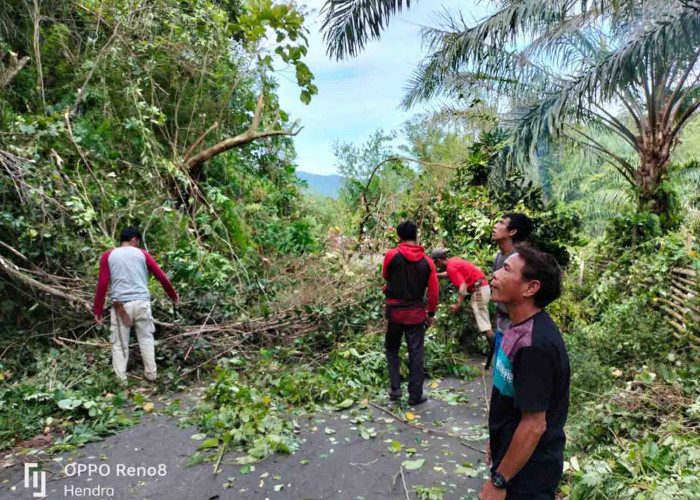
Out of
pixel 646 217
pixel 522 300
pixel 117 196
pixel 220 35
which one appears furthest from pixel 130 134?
pixel 646 217

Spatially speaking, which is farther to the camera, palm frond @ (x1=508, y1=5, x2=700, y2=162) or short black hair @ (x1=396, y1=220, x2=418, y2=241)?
palm frond @ (x1=508, y1=5, x2=700, y2=162)

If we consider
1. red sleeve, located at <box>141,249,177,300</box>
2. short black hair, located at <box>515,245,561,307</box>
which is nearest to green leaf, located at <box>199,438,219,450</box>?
red sleeve, located at <box>141,249,177,300</box>

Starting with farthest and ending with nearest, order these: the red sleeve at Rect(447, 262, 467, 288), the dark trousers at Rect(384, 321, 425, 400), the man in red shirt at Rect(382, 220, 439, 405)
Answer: the red sleeve at Rect(447, 262, 467, 288), the dark trousers at Rect(384, 321, 425, 400), the man in red shirt at Rect(382, 220, 439, 405)

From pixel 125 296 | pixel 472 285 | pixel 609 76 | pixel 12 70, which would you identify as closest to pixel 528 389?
pixel 472 285

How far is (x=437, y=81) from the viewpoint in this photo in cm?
1126

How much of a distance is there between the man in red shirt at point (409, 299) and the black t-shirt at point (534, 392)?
285 centimetres

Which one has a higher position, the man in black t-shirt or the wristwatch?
the man in black t-shirt

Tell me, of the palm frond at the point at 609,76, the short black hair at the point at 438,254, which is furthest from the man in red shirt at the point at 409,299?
the palm frond at the point at 609,76

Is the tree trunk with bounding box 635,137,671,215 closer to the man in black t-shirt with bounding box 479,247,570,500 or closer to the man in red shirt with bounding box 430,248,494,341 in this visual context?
the man in red shirt with bounding box 430,248,494,341

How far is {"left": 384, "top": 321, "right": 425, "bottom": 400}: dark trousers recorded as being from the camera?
5039 mm

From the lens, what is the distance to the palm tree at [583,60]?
6.70m

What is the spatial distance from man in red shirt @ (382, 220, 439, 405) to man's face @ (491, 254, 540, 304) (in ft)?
9.38

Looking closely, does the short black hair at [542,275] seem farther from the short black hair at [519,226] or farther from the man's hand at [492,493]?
the short black hair at [519,226]
